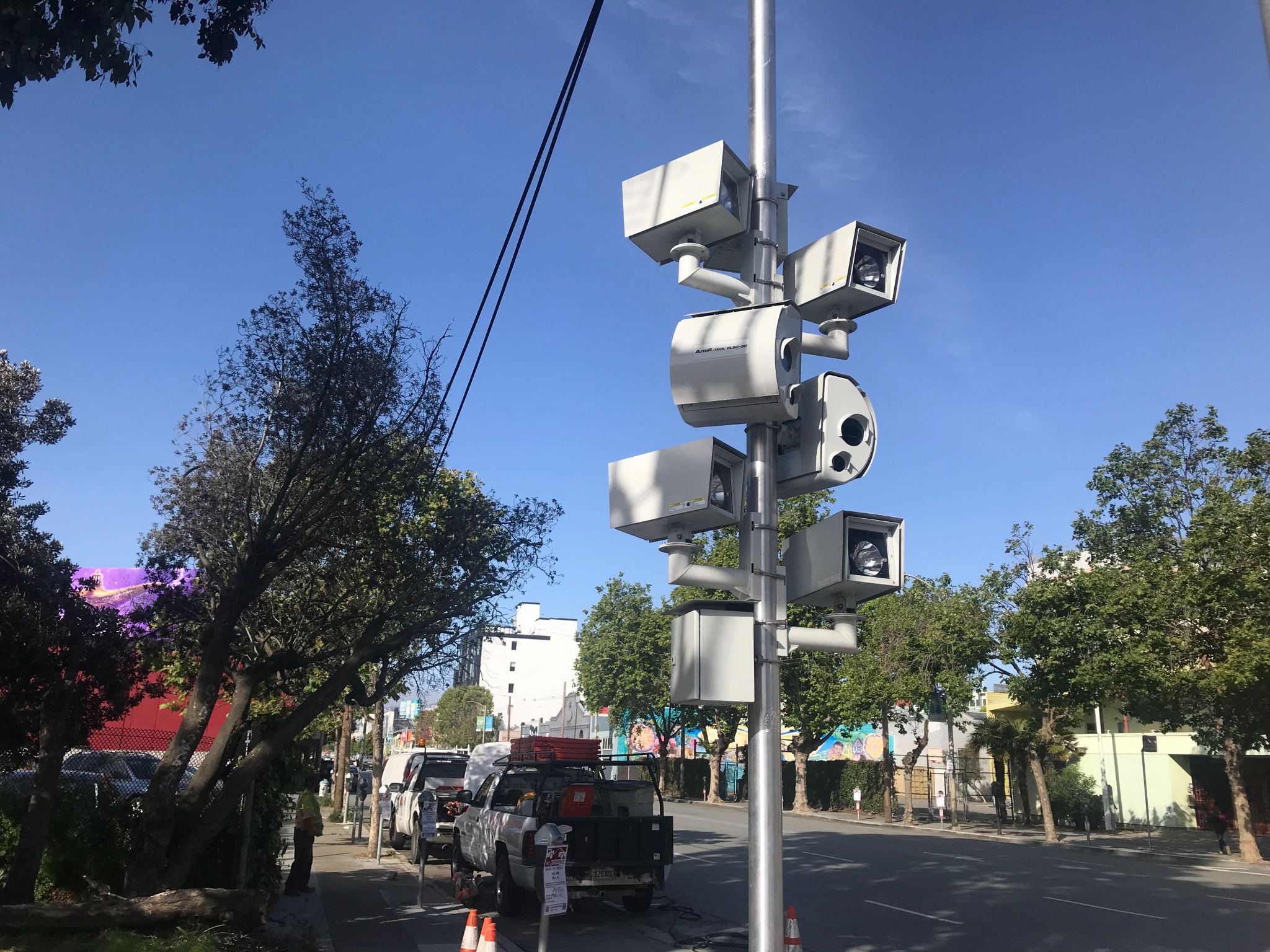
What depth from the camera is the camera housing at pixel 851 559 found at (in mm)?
4578

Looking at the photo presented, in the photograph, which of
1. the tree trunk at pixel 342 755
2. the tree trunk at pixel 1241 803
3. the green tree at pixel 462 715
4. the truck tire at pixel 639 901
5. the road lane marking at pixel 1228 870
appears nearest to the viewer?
the truck tire at pixel 639 901

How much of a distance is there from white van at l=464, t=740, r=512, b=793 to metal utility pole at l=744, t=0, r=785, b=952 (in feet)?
47.4

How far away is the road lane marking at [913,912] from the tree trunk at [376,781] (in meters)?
9.21

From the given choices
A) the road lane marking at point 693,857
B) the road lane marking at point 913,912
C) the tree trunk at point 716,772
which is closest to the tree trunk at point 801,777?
the tree trunk at point 716,772

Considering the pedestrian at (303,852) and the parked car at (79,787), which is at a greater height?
the parked car at (79,787)

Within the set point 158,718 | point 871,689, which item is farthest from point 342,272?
point 871,689

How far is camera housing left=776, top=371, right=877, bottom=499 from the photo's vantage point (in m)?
4.71

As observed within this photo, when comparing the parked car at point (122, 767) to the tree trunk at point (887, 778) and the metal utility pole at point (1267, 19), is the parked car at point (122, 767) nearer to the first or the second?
the metal utility pole at point (1267, 19)

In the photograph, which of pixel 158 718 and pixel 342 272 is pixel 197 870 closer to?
pixel 342 272

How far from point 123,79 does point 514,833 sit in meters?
10.0

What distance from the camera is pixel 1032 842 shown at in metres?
29.2

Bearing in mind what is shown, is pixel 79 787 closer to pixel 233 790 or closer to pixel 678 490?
pixel 233 790

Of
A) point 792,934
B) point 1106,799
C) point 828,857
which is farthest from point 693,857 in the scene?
point 1106,799

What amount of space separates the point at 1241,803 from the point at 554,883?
71.3ft
